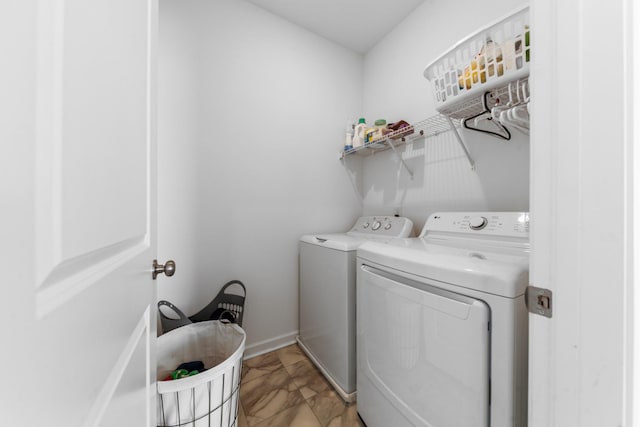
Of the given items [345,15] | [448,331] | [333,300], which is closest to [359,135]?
[345,15]

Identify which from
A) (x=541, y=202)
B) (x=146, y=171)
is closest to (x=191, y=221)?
(x=146, y=171)

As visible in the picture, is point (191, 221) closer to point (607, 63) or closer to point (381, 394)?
point (381, 394)

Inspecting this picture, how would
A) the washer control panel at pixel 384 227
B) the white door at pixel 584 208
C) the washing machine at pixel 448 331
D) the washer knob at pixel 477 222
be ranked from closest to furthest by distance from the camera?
the white door at pixel 584 208 → the washing machine at pixel 448 331 → the washer knob at pixel 477 222 → the washer control panel at pixel 384 227

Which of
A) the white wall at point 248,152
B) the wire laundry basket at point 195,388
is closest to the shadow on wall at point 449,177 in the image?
the white wall at point 248,152

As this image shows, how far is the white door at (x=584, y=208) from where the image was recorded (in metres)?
0.40

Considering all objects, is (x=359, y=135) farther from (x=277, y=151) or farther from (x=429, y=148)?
(x=277, y=151)

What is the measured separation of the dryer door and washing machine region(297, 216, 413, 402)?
4.9 inches

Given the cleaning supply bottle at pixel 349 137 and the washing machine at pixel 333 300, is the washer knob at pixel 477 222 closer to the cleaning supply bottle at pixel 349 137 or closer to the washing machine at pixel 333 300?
the washing machine at pixel 333 300

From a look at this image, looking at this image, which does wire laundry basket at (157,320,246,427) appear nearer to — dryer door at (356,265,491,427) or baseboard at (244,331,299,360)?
baseboard at (244,331,299,360)

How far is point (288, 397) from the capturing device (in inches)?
52.8

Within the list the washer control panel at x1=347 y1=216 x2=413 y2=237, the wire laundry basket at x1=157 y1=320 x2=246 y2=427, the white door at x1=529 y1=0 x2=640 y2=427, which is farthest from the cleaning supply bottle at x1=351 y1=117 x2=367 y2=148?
the wire laundry basket at x1=157 y1=320 x2=246 y2=427

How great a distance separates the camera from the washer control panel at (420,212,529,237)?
105cm

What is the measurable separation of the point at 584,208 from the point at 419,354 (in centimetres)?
68

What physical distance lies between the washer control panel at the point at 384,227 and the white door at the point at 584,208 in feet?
3.70
